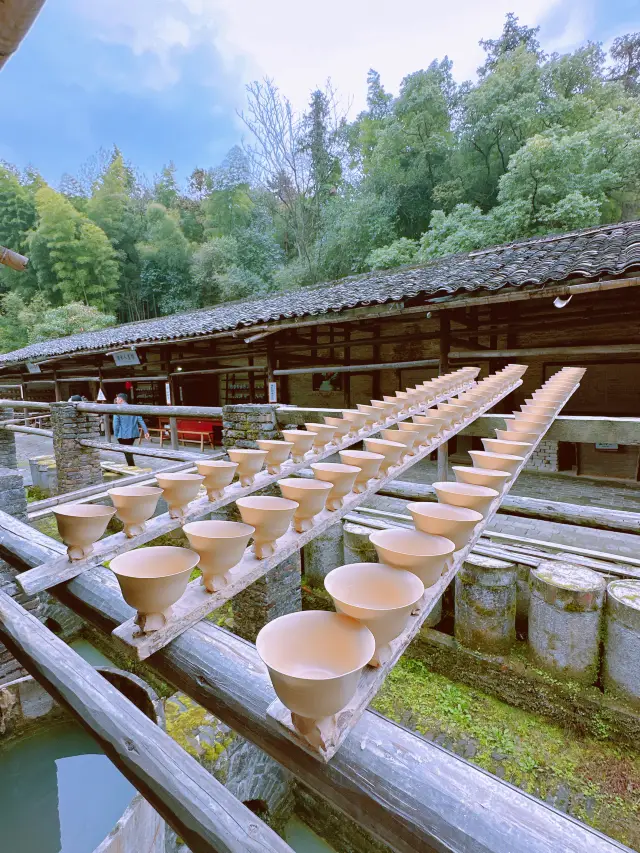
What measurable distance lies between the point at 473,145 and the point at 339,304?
1598 centimetres

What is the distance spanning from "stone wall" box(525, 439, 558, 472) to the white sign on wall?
Answer: 8.21 meters

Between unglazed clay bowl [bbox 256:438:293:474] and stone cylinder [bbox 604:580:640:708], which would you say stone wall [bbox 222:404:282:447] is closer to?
unglazed clay bowl [bbox 256:438:293:474]

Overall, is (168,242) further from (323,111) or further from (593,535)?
(593,535)

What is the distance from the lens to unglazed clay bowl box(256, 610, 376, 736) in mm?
581

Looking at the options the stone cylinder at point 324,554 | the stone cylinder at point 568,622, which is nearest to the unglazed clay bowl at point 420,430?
the stone cylinder at point 568,622

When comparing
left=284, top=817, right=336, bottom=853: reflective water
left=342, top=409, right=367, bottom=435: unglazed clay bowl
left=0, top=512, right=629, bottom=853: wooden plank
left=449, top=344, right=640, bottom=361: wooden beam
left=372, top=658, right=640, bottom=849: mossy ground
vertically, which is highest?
left=449, top=344, right=640, bottom=361: wooden beam

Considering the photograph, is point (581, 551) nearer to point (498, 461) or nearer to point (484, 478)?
point (498, 461)

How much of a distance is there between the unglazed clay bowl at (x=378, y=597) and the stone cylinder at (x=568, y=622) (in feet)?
8.95

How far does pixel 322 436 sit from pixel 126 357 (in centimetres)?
797

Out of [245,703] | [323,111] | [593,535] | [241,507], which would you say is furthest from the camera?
[323,111]

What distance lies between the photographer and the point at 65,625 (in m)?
4.99

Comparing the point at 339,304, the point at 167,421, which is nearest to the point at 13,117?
the point at 167,421

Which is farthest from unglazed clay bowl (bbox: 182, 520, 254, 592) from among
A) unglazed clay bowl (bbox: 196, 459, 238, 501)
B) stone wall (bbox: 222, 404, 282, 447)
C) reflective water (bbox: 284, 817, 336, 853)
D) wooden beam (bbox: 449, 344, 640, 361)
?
wooden beam (bbox: 449, 344, 640, 361)

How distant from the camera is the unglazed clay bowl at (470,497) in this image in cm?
131
